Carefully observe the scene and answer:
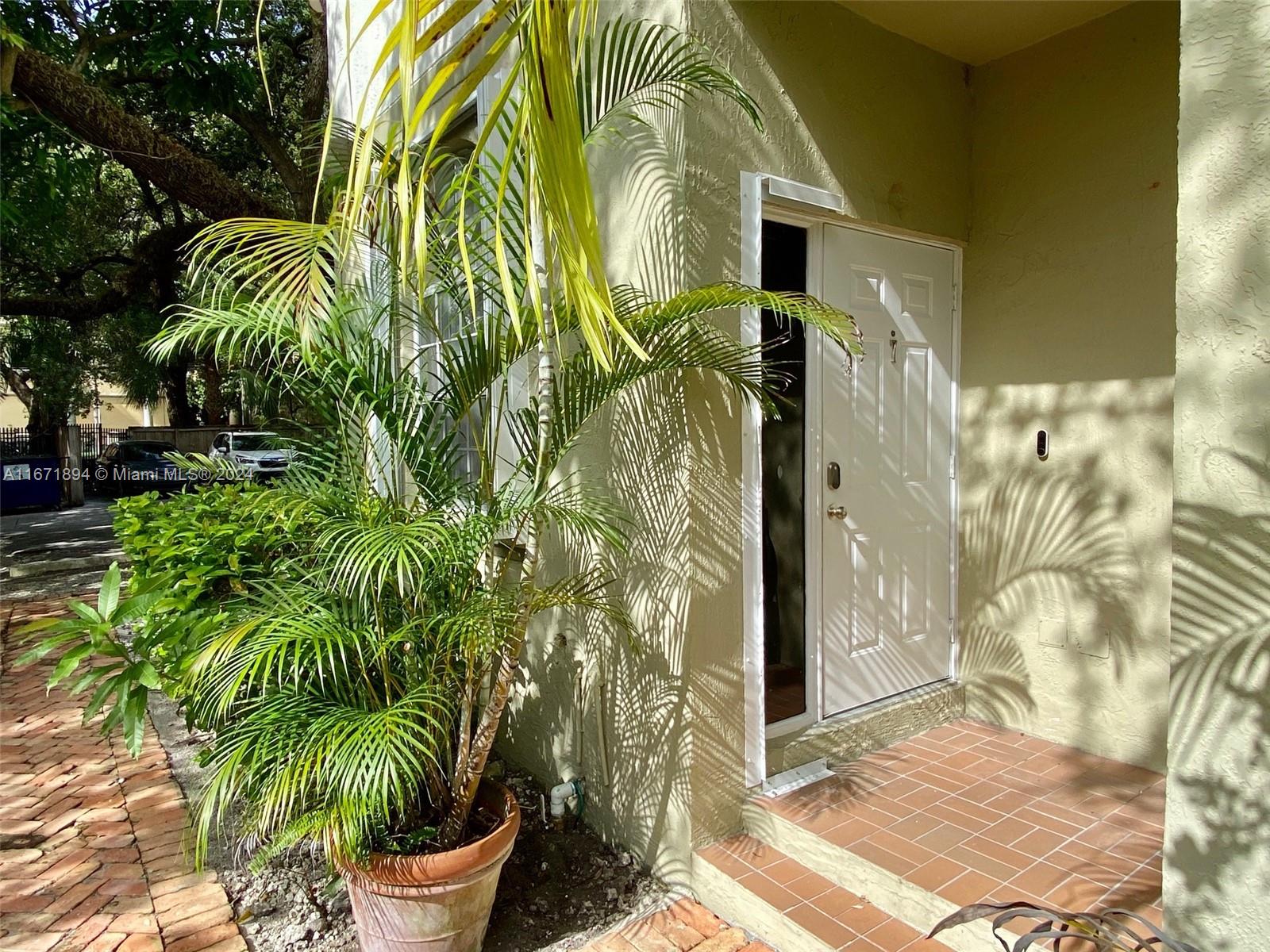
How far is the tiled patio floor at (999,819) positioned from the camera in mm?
2545

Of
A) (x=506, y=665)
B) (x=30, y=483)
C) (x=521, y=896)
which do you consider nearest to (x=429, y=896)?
(x=521, y=896)

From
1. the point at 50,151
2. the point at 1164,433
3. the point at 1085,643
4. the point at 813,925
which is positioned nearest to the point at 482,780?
the point at 813,925

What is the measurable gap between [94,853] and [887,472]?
3.81 meters

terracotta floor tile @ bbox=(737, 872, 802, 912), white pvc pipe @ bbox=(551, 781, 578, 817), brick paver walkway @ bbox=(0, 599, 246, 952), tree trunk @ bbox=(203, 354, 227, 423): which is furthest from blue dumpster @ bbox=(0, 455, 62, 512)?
terracotta floor tile @ bbox=(737, 872, 802, 912)

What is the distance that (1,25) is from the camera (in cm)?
506

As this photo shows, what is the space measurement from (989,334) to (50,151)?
348 inches

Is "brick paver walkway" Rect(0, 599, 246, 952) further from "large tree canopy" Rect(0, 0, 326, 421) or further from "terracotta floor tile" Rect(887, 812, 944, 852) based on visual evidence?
"large tree canopy" Rect(0, 0, 326, 421)

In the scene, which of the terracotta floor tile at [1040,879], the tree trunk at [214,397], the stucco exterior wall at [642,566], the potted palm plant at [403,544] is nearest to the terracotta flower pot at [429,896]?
the potted palm plant at [403,544]

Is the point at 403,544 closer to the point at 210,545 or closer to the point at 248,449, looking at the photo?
the point at 210,545

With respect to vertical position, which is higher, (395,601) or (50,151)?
(50,151)

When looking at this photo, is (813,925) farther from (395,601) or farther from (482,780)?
(395,601)

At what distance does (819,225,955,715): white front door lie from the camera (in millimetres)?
3584

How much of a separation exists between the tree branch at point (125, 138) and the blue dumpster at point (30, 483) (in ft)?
35.5

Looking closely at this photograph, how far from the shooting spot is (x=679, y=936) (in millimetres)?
2705
